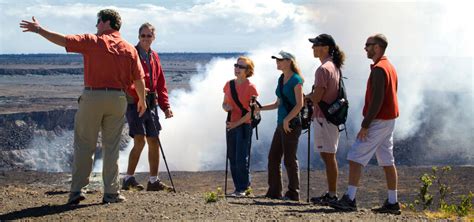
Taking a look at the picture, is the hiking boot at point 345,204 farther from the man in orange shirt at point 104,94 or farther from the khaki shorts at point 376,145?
the man in orange shirt at point 104,94

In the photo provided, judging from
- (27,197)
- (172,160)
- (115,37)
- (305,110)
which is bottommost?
(172,160)

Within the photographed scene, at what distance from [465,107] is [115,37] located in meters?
47.8

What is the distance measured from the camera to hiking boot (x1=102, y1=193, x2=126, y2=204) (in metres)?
6.96

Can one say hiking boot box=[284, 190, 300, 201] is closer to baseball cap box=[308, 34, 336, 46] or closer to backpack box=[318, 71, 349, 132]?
backpack box=[318, 71, 349, 132]

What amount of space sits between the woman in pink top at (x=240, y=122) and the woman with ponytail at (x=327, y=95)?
96 cm

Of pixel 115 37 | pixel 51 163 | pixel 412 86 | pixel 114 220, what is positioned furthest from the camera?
pixel 412 86

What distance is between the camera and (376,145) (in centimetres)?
686

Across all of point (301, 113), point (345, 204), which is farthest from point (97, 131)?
point (345, 204)

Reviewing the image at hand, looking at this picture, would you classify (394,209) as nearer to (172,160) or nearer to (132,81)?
(132,81)

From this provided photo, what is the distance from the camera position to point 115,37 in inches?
262

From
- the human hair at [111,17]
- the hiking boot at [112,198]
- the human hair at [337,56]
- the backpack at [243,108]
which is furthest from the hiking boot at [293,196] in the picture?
the human hair at [111,17]

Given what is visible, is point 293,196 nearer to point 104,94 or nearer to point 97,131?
point 97,131

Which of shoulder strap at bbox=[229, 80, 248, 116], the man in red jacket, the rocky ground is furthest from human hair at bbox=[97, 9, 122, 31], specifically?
shoulder strap at bbox=[229, 80, 248, 116]

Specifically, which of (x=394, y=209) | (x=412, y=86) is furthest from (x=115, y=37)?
(x=412, y=86)
